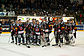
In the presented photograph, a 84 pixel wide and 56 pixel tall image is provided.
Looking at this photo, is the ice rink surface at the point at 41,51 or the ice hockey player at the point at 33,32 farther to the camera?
the ice hockey player at the point at 33,32

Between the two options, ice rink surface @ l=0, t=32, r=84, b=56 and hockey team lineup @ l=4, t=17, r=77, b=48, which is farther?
hockey team lineup @ l=4, t=17, r=77, b=48

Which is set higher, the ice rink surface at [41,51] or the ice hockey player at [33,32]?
the ice hockey player at [33,32]

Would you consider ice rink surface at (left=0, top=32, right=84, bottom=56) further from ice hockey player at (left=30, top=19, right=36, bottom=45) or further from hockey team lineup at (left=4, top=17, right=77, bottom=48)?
ice hockey player at (left=30, top=19, right=36, bottom=45)

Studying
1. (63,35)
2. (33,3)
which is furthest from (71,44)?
(33,3)

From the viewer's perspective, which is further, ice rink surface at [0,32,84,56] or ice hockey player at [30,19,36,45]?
ice hockey player at [30,19,36,45]

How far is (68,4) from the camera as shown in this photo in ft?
73.0

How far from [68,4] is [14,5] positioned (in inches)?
310

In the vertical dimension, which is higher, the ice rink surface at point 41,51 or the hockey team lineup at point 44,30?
the hockey team lineup at point 44,30

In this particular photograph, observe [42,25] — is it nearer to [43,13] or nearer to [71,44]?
[71,44]

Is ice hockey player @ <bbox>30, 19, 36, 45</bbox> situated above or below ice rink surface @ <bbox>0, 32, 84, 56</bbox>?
above

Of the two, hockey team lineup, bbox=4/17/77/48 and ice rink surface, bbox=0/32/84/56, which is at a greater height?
hockey team lineup, bbox=4/17/77/48

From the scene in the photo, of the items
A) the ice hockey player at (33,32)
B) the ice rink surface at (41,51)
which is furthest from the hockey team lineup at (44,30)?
the ice rink surface at (41,51)

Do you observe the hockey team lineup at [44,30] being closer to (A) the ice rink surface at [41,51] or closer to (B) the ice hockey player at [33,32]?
(B) the ice hockey player at [33,32]

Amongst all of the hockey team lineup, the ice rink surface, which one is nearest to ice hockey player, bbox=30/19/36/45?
the hockey team lineup
